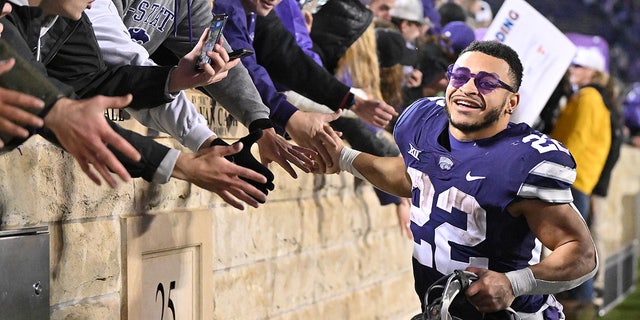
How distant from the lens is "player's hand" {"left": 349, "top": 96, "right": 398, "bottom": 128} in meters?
3.65

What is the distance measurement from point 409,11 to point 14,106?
310 cm

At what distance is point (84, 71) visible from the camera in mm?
2414

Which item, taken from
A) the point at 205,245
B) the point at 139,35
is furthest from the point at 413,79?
the point at 139,35

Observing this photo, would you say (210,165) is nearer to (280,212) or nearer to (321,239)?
(280,212)

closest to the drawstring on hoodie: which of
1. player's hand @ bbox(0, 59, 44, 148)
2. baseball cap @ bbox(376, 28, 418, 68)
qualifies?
player's hand @ bbox(0, 59, 44, 148)

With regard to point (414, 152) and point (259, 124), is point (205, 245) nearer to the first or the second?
point (259, 124)

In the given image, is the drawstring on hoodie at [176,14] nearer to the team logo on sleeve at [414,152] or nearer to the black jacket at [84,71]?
the black jacket at [84,71]

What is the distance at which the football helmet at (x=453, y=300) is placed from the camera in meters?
2.64

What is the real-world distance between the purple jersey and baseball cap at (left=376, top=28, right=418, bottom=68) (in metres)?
1.45

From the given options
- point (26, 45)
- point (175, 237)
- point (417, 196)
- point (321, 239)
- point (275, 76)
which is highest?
point (26, 45)

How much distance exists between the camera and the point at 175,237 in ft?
10.7

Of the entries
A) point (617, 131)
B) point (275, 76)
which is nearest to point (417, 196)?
point (275, 76)

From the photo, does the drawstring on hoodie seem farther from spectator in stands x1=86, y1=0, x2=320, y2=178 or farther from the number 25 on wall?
the number 25 on wall

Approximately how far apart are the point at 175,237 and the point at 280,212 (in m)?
0.85
